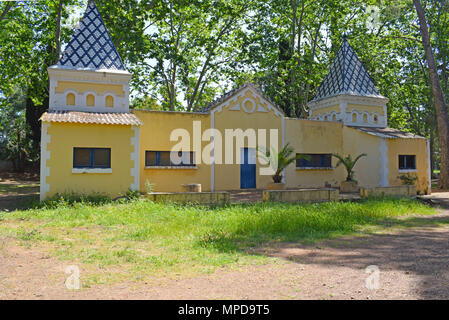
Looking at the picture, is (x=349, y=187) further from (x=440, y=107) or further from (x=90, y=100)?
(x=90, y=100)

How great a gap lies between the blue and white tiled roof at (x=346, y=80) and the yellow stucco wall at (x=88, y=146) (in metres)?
13.4

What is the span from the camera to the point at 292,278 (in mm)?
5309

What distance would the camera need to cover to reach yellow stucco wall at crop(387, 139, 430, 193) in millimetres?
19578

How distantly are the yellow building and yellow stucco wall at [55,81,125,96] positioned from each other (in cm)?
4

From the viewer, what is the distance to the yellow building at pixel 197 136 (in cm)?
1410

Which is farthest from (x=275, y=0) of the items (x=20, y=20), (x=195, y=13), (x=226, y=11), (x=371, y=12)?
(x=20, y=20)

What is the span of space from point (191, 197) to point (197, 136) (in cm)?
509

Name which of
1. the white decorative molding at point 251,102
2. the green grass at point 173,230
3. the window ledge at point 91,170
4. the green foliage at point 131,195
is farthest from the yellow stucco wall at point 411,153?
the window ledge at point 91,170

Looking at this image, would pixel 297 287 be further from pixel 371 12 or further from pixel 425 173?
pixel 371 12

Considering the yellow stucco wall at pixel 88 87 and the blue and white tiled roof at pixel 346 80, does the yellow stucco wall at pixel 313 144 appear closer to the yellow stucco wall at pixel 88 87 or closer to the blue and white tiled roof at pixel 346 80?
the blue and white tiled roof at pixel 346 80

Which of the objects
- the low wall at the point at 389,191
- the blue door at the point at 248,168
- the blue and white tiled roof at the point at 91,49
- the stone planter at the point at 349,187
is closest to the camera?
the low wall at the point at 389,191

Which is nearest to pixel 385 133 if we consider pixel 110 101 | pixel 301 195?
pixel 301 195

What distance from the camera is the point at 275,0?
2555 cm
